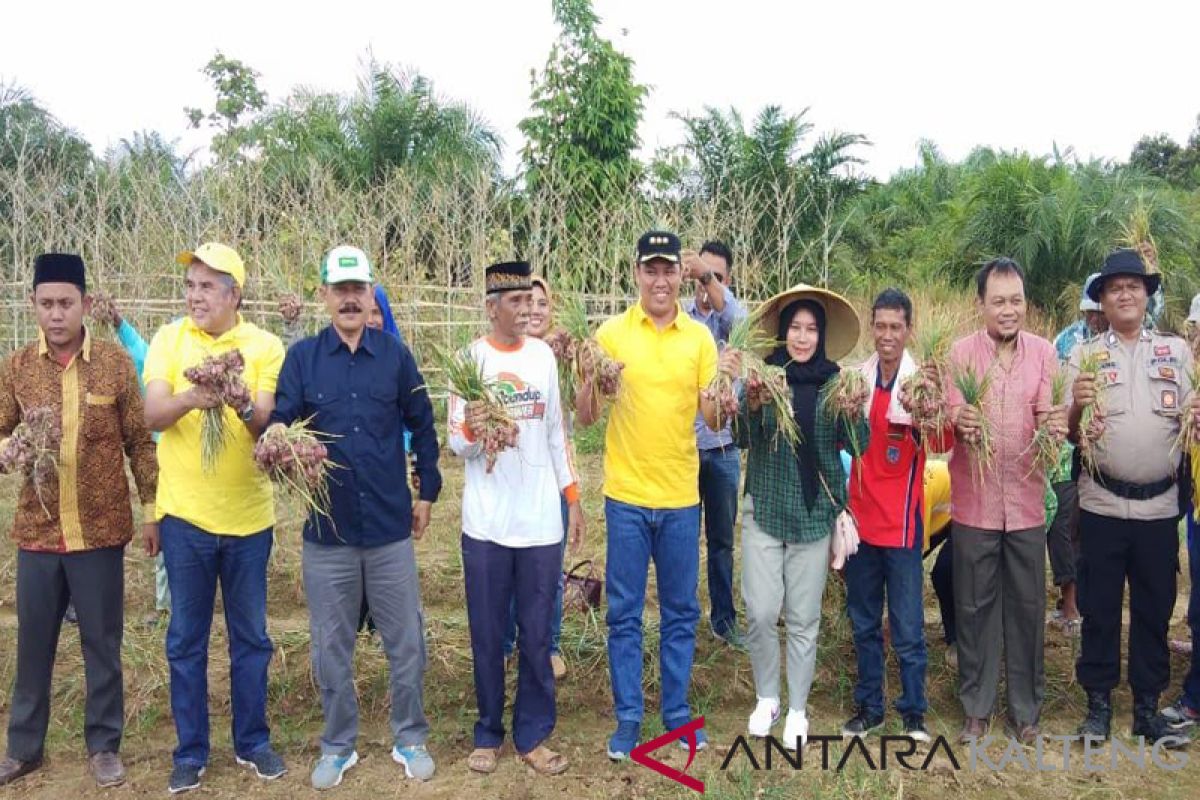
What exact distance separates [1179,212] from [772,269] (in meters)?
7.25

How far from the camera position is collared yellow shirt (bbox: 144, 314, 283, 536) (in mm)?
3439

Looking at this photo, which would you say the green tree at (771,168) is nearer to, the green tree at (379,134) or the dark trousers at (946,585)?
the green tree at (379,134)

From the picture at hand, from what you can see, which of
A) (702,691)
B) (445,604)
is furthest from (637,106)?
(702,691)

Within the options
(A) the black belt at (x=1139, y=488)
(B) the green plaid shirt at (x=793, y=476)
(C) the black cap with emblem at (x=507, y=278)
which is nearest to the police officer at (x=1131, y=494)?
(A) the black belt at (x=1139, y=488)

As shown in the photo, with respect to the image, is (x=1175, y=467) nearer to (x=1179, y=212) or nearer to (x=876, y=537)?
(x=876, y=537)

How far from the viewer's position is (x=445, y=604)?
551 cm

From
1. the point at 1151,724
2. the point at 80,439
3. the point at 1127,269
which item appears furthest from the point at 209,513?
the point at 1151,724

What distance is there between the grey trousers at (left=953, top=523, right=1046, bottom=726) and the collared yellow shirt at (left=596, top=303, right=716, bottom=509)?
1.19m

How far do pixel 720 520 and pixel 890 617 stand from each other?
0.98 metres

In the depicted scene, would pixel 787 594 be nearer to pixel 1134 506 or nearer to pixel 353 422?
pixel 1134 506

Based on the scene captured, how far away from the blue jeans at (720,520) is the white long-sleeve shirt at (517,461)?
1133mm

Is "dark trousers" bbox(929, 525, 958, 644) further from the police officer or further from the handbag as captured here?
the handbag

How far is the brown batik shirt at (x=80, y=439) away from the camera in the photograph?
3529 mm

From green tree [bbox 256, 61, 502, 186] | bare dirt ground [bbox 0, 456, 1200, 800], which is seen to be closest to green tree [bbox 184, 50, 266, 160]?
green tree [bbox 256, 61, 502, 186]
